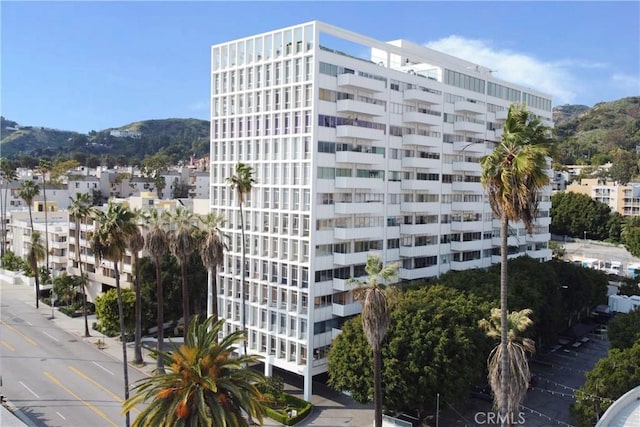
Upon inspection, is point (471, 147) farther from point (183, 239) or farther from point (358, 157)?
point (183, 239)

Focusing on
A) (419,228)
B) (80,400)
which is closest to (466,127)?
(419,228)

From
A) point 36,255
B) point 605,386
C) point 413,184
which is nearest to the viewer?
point 605,386

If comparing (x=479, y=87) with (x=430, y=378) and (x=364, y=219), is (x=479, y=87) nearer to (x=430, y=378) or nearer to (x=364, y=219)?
(x=364, y=219)

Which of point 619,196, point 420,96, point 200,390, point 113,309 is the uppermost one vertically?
point 420,96

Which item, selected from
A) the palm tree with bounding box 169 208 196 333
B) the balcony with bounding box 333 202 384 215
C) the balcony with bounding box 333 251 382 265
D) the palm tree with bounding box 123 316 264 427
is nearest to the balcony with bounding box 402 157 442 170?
the balcony with bounding box 333 202 384 215

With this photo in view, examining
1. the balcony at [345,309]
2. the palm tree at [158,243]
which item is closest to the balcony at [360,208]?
the balcony at [345,309]

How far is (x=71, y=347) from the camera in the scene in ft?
206

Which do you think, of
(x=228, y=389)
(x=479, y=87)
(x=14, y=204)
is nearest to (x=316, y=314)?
(x=228, y=389)

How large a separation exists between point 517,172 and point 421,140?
37.2 meters

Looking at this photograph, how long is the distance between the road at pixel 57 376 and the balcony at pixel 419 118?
39973mm

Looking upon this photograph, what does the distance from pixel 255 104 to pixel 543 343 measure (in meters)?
43.4

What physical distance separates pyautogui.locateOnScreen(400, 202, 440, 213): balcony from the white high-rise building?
17 cm

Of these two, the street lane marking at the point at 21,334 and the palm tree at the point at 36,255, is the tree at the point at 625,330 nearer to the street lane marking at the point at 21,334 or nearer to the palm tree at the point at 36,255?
the street lane marking at the point at 21,334

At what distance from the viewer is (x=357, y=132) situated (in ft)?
171
